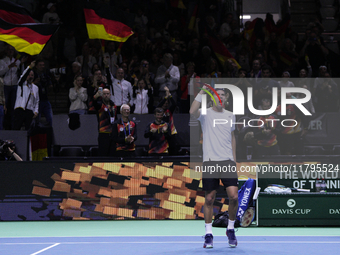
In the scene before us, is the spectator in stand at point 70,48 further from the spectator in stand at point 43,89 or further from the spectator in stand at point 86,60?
the spectator in stand at point 43,89

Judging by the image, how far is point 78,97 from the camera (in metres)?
11.7

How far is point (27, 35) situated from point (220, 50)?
18.6 ft

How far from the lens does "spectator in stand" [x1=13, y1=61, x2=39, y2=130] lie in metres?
11.4

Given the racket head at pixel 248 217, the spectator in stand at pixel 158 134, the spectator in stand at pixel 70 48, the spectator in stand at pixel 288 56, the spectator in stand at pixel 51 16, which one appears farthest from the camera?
the spectator in stand at pixel 51 16

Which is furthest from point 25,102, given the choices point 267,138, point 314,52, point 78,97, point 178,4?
point 314,52

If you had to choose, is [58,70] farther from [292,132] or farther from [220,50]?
[292,132]

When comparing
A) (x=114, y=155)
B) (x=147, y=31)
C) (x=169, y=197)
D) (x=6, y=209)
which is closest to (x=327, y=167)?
(x=169, y=197)

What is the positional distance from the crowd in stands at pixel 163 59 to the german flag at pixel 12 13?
0.75 m

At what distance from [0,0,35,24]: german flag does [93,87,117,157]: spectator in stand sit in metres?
3.40

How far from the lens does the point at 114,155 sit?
1048 cm

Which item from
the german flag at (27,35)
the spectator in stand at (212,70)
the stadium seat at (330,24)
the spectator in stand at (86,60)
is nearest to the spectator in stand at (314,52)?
the spectator in stand at (212,70)

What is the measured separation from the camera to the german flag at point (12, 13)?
40.0 feet
